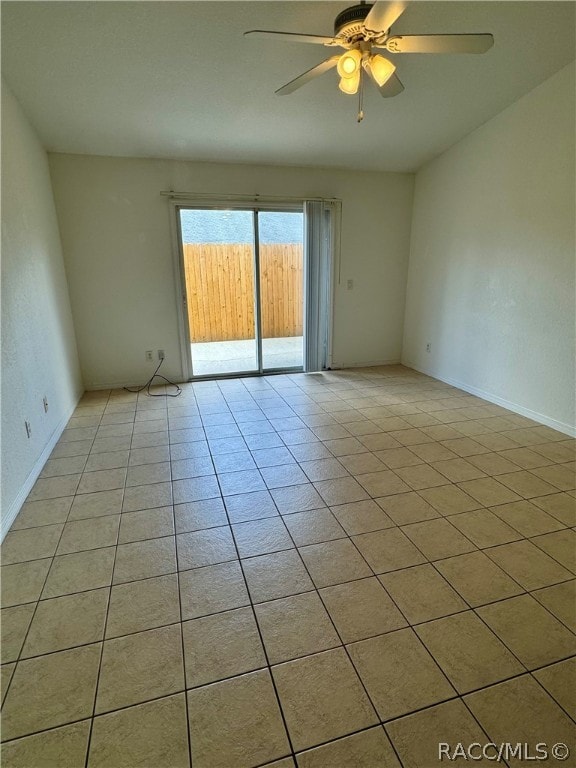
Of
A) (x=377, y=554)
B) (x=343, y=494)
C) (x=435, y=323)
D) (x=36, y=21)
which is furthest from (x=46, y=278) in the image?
(x=435, y=323)

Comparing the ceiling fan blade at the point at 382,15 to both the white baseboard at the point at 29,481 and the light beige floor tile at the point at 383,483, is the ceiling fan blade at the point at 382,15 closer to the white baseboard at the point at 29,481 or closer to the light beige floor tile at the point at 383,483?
the light beige floor tile at the point at 383,483

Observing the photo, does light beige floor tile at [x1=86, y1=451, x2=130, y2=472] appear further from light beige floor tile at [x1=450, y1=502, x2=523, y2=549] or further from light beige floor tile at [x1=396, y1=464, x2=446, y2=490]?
light beige floor tile at [x1=450, y1=502, x2=523, y2=549]

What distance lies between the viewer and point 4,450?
2.03 m

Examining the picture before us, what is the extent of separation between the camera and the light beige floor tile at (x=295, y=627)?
1317mm

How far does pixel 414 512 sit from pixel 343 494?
15.9 inches

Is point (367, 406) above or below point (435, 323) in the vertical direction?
below

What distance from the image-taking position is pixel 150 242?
402 cm

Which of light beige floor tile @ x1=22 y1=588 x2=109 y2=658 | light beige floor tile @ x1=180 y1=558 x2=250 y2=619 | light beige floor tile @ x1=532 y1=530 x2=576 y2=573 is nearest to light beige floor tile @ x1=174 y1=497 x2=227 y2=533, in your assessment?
light beige floor tile @ x1=180 y1=558 x2=250 y2=619

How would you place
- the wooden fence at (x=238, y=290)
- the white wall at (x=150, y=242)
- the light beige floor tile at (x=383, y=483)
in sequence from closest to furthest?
the light beige floor tile at (x=383, y=483) < the white wall at (x=150, y=242) < the wooden fence at (x=238, y=290)

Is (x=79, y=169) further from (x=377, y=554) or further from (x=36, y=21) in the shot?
(x=377, y=554)

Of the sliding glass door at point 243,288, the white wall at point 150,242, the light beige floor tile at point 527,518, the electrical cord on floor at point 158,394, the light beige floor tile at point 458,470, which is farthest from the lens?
the sliding glass door at point 243,288

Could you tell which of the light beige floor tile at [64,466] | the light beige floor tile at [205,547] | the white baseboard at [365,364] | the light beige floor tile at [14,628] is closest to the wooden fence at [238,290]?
the white baseboard at [365,364]

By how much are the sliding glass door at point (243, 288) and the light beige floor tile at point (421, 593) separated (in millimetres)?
3395

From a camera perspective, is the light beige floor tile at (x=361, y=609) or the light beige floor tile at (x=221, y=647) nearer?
the light beige floor tile at (x=221, y=647)
